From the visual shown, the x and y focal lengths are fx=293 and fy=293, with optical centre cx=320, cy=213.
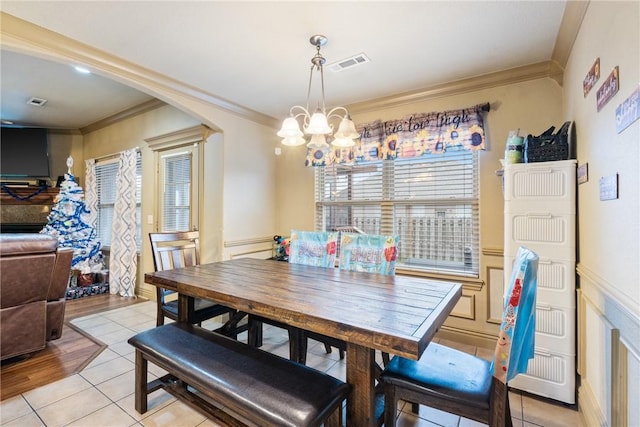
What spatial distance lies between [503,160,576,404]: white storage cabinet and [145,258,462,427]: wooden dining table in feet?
2.35

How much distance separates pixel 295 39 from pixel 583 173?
7.03 ft

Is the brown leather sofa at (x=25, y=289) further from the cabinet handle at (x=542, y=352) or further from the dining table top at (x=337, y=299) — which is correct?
the cabinet handle at (x=542, y=352)

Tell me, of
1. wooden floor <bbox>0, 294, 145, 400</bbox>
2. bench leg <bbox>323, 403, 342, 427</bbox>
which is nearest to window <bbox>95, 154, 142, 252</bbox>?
wooden floor <bbox>0, 294, 145, 400</bbox>

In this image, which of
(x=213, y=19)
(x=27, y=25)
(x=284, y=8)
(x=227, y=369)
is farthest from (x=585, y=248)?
(x=27, y=25)

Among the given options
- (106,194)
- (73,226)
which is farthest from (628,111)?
(106,194)

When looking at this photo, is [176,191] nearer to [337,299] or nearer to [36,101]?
[36,101]

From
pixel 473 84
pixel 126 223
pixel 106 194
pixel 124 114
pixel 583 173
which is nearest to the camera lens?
pixel 583 173

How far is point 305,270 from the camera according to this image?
7.64 ft

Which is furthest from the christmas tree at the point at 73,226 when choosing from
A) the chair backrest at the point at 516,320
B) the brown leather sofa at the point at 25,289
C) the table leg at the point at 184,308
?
the chair backrest at the point at 516,320

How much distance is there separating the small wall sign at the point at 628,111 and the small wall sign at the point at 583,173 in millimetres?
528

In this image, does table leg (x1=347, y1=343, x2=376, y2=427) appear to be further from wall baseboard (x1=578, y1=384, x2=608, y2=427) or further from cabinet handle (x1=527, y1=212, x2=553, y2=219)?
cabinet handle (x1=527, y1=212, x2=553, y2=219)

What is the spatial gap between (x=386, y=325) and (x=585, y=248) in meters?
1.50

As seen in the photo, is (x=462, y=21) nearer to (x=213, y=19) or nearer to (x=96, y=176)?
(x=213, y=19)

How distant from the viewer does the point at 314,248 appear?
2.70 m
